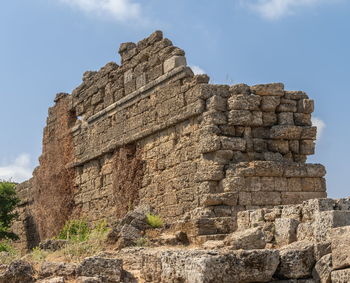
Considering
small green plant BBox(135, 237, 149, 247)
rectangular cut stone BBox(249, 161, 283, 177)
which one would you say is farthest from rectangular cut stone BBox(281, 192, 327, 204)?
small green plant BBox(135, 237, 149, 247)

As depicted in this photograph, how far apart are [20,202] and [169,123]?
11033 millimetres

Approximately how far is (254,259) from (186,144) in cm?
684

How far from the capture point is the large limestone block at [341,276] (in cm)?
550

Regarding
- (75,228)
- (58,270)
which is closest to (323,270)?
(58,270)

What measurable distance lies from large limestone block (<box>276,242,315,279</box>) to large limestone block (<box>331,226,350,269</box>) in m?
0.34

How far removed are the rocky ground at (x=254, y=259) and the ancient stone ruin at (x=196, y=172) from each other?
13mm

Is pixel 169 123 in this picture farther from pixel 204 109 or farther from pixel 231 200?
pixel 231 200

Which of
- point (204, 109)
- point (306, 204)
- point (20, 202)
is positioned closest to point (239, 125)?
point (204, 109)

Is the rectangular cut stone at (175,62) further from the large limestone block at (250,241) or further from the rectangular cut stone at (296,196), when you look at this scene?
the large limestone block at (250,241)

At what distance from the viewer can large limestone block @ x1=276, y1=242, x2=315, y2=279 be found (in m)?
6.02

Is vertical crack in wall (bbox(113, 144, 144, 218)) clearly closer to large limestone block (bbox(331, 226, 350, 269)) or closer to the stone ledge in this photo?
the stone ledge

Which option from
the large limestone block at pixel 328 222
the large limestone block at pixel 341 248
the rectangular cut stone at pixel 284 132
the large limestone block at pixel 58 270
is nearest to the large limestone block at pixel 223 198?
the rectangular cut stone at pixel 284 132

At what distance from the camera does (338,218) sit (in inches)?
264

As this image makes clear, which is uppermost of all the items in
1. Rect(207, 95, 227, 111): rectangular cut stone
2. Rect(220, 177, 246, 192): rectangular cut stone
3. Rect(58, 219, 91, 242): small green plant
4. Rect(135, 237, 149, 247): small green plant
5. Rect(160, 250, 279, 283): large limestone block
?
Rect(207, 95, 227, 111): rectangular cut stone
